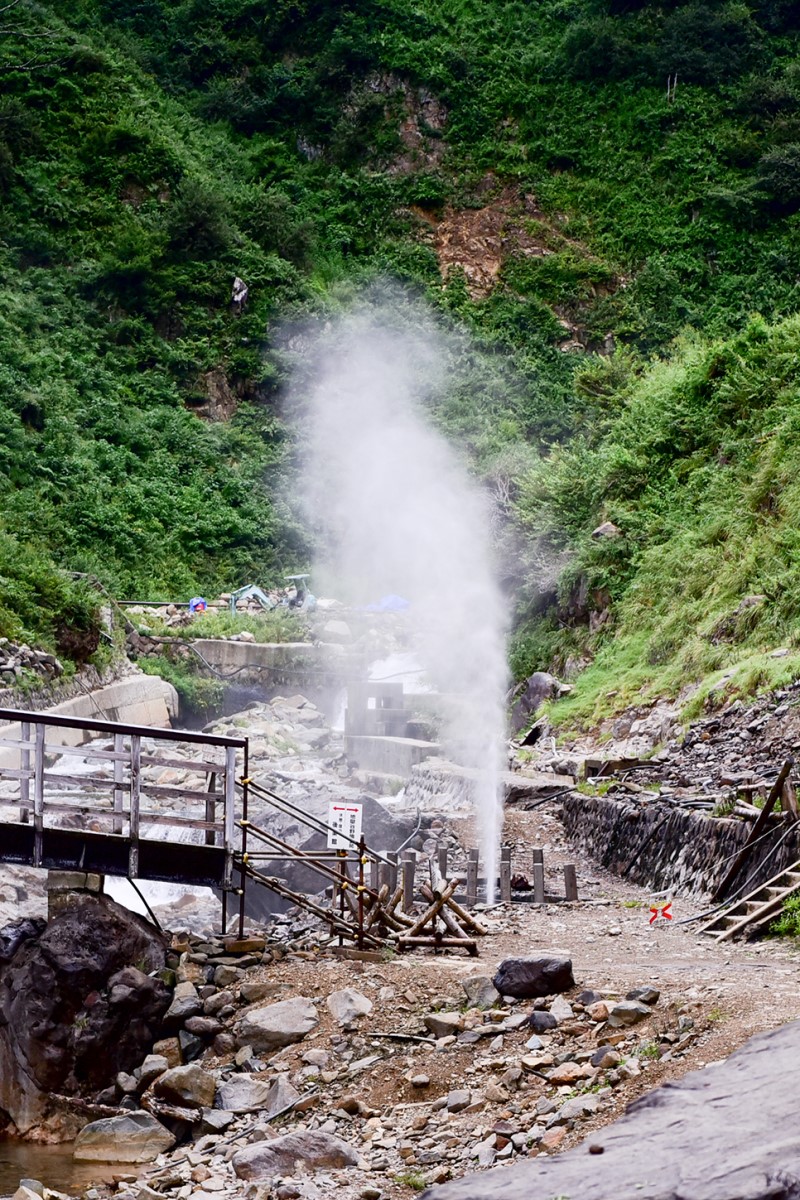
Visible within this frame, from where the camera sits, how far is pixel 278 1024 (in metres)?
9.80

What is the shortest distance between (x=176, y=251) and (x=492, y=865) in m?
43.7

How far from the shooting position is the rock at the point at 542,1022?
8.28 meters

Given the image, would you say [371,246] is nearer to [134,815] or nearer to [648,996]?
[134,815]

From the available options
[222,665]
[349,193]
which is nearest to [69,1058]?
[222,665]

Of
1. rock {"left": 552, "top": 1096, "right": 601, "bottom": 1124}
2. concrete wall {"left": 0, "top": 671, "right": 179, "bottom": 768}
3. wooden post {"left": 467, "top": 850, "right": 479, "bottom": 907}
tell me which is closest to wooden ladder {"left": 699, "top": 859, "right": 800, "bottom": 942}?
wooden post {"left": 467, "top": 850, "right": 479, "bottom": 907}

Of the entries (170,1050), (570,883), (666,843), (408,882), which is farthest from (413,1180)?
(666,843)

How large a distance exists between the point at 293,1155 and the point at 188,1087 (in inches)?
80.2

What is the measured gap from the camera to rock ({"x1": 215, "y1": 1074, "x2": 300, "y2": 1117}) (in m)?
8.65

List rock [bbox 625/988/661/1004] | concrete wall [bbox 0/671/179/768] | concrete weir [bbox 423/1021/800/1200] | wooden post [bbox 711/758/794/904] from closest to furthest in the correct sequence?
concrete weir [bbox 423/1021/800/1200]
rock [bbox 625/988/661/1004]
wooden post [bbox 711/758/794/904]
concrete wall [bbox 0/671/179/768]

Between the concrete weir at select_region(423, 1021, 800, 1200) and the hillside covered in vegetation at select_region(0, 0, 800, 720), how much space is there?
71.1 feet

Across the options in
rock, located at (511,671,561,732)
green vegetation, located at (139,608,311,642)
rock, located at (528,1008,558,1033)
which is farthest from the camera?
green vegetation, located at (139,608,311,642)

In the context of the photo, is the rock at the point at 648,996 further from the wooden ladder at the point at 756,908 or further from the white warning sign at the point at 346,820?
the white warning sign at the point at 346,820

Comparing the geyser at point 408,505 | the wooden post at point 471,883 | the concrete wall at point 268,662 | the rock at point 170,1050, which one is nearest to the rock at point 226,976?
the rock at point 170,1050

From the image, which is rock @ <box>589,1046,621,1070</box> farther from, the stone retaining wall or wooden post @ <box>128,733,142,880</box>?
wooden post @ <box>128,733,142,880</box>
